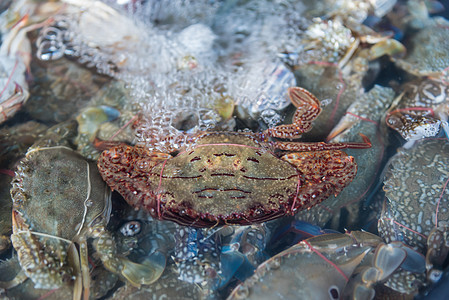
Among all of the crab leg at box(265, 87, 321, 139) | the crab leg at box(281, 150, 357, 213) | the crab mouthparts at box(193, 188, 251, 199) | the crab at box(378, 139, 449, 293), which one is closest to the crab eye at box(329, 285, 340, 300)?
the crab at box(378, 139, 449, 293)

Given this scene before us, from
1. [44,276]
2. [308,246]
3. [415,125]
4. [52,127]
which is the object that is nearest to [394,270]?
[308,246]

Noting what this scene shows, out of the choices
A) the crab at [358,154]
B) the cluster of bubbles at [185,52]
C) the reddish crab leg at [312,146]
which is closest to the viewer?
the reddish crab leg at [312,146]

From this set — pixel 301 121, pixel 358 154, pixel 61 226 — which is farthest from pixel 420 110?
pixel 61 226

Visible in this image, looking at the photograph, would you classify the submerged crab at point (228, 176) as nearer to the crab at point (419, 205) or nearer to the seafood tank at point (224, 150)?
the seafood tank at point (224, 150)

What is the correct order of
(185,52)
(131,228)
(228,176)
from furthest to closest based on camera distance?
(185,52) → (131,228) → (228,176)

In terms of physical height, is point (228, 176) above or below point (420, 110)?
below

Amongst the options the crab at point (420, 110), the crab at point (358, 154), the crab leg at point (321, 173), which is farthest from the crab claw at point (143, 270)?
the crab at point (420, 110)

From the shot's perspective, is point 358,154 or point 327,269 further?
point 358,154

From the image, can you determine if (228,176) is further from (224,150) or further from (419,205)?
(419,205)
